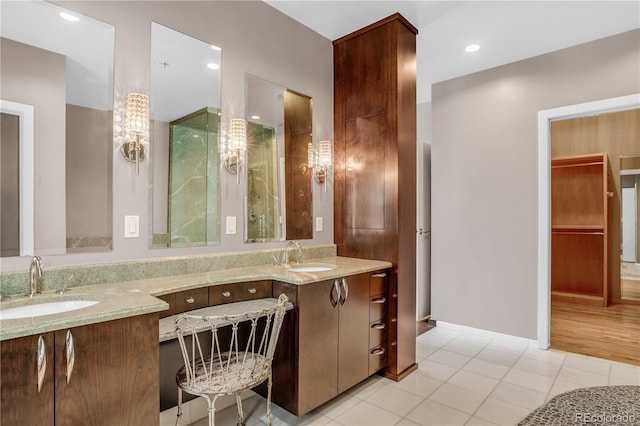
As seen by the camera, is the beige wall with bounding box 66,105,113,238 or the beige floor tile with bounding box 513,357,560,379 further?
the beige floor tile with bounding box 513,357,560,379

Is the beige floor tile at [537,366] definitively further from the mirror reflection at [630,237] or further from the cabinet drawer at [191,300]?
the mirror reflection at [630,237]

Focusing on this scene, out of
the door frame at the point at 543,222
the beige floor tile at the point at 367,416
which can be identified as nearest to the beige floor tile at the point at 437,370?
the beige floor tile at the point at 367,416

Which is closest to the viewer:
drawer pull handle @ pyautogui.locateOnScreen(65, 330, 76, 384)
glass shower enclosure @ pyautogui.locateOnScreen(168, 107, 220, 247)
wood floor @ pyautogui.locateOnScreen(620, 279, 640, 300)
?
drawer pull handle @ pyautogui.locateOnScreen(65, 330, 76, 384)

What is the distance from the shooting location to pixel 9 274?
1462 mm

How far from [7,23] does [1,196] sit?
78 cm

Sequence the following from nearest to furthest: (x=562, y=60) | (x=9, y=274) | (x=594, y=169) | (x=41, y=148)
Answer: (x=9, y=274), (x=41, y=148), (x=562, y=60), (x=594, y=169)

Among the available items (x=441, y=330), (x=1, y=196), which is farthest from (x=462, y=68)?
(x=1, y=196)

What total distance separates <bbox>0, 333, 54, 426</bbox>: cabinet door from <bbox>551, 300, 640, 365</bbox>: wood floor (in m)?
3.87

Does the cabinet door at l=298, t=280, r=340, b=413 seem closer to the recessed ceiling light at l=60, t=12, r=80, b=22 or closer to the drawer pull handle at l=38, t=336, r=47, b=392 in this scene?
the drawer pull handle at l=38, t=336, r=47, b=392

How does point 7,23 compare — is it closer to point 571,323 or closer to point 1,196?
point 1,196

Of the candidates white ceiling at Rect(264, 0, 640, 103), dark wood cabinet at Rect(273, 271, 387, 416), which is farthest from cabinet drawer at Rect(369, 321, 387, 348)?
white ceiling at Rect(264, 0, 640, 103)

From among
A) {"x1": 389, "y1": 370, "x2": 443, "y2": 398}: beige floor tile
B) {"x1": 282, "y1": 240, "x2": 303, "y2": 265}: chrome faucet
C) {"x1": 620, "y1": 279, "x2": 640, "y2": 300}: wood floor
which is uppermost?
{"x1": 282, "y1": 240, "x2": 303, "y2": 265}: chrome faucet

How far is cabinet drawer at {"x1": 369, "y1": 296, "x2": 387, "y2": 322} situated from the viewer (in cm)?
245

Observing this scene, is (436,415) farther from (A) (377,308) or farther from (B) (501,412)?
(A) (377,308)
